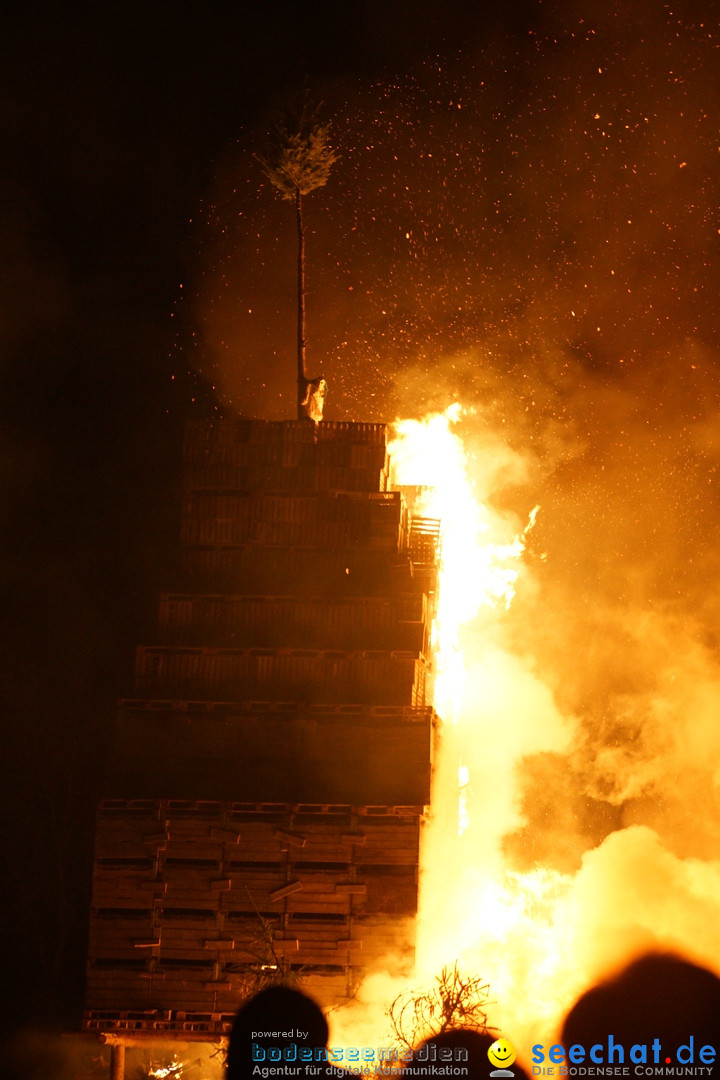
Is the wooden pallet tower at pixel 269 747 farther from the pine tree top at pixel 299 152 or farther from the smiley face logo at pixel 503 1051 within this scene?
the pine tree top at pixel 299 152

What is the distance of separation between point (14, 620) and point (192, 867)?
26.2 ft

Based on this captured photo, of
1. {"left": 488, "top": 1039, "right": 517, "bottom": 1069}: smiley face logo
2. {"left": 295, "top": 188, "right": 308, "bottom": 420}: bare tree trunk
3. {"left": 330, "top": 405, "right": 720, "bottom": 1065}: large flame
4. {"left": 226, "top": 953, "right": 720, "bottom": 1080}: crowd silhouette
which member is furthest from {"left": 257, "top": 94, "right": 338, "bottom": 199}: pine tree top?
{"left": 226, "top": 953, "right": 720, "bottom": 1080}: crowd silhouette

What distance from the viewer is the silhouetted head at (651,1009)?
6.67 meters

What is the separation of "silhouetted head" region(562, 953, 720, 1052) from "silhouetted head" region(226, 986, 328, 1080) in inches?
66.8

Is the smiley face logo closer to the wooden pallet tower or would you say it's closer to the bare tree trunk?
the wooden pallet tower

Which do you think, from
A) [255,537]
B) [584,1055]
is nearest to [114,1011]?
[255,537]

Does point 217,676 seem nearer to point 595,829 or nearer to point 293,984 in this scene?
point 293,984

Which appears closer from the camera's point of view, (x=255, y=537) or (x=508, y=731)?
(x=255, y=537)

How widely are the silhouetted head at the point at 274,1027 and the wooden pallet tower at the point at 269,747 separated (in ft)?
30.7

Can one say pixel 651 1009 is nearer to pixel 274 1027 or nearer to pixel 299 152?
pixel 274 1027

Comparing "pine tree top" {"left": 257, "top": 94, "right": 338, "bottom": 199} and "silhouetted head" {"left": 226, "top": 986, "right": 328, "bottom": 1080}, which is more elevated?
"pine tree top" {"left": 257, "top": 94, "right": 338, "bottom": 199}

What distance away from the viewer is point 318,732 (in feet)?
56.0

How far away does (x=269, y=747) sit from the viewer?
56.3 feet

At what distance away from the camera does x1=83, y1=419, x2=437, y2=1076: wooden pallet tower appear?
15.9m
